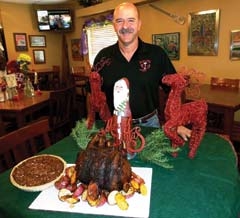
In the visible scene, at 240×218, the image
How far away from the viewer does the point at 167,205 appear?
0.83m

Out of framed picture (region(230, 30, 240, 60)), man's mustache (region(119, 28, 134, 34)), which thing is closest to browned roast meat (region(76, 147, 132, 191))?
man's mustache (region(119, 28, 134, 34))

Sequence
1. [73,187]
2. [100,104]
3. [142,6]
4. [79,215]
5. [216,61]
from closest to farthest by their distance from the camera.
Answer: [79,215]
[73,187]
[100,104]
[216,61]
[142,6]

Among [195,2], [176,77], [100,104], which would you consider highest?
[195,2]

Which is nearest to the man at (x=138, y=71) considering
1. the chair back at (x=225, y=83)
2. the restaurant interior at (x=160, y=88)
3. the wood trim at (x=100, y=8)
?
the restaurant interior at (x=160, y=88)

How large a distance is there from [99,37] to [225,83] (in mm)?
3038

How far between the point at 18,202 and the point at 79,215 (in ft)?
0.82

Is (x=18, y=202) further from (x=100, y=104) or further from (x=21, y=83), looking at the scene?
(x=21, y=83)

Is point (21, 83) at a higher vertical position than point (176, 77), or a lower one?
lower

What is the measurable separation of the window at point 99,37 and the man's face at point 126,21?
3334 mm

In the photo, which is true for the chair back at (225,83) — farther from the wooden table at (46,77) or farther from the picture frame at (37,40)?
the picture frame at (37,40)

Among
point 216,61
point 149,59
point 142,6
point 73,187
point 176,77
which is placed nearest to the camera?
point 73,187

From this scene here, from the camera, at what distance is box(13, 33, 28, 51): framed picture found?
18.7 feet

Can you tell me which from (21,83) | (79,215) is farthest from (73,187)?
(21,83)

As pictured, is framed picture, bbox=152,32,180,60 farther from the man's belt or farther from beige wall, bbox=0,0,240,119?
the man's belt
